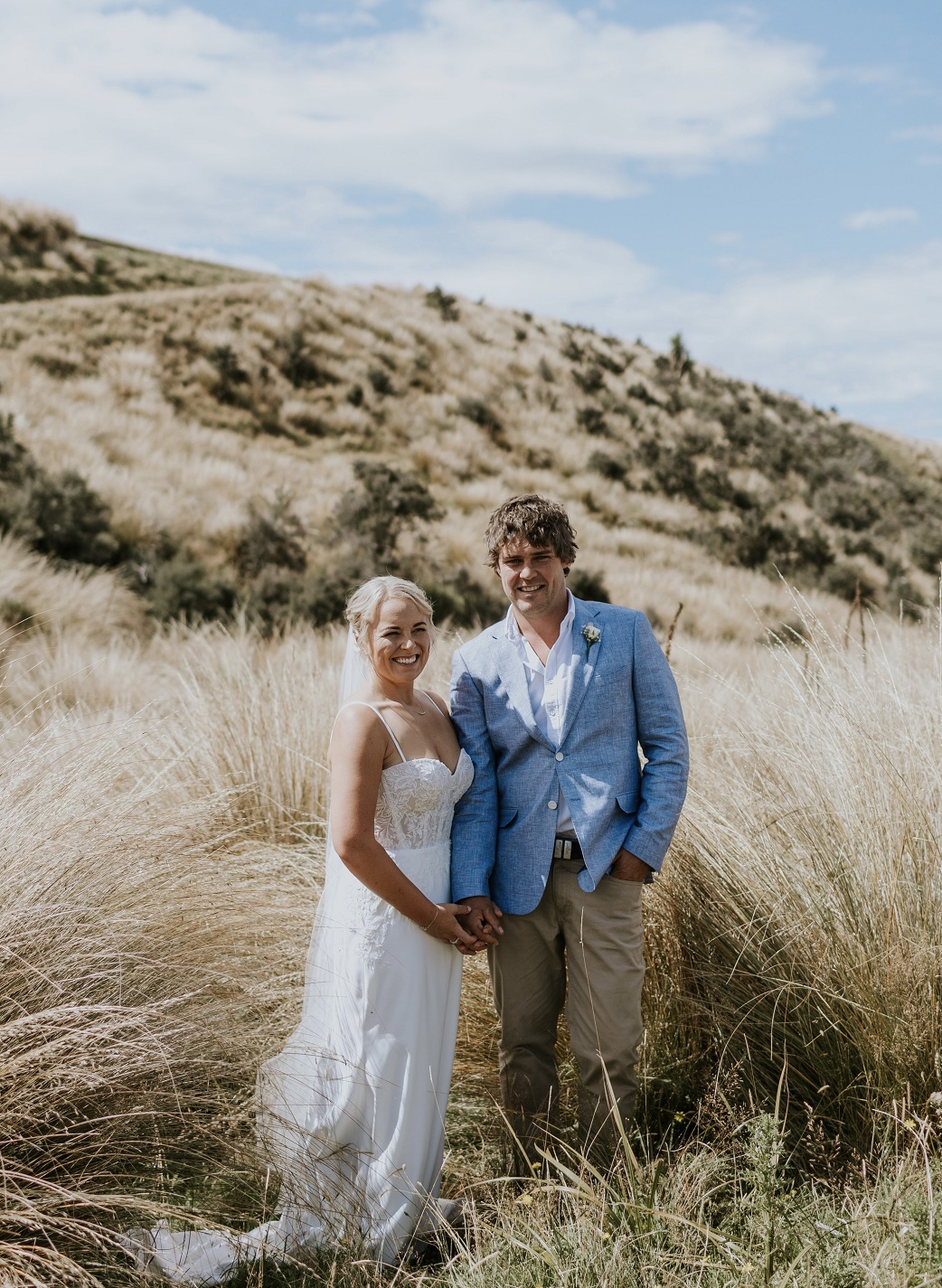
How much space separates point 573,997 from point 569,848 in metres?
0.49

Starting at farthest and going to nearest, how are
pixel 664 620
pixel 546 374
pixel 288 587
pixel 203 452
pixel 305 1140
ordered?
pixel 546 374 → pixel 203 452 → pixel 664 620 → pixel 288 587 → pixel 305 1140

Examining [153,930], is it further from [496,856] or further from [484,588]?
[484,588]

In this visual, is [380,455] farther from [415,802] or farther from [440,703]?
[415,802]

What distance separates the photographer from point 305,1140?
2992mm

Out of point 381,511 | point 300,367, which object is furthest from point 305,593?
point 300,367

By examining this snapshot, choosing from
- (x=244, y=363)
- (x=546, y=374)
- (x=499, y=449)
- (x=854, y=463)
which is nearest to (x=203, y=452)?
(x=244, y=363)

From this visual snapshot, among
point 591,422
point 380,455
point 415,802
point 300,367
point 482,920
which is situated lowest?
point 482,920

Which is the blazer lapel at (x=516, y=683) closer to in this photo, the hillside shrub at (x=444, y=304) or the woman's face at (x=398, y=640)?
the woman's face at (x=398, y=640)

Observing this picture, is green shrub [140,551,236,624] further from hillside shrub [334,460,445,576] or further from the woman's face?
the woman's face

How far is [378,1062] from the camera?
301cm

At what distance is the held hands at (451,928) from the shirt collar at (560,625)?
0.85 m

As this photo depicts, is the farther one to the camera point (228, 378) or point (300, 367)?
point (300, 367)

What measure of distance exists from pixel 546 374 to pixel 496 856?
1165 inches

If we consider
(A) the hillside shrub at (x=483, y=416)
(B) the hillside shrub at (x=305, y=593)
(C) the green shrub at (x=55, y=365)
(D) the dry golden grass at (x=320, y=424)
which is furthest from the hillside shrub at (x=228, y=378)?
(B) the hillside shrub at (x=305, y=593)
